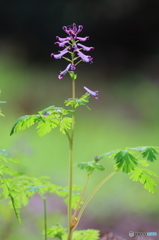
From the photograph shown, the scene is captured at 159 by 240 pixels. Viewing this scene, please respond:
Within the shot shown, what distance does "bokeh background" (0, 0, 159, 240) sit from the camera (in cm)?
143

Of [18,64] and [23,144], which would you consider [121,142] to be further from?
[18,64]

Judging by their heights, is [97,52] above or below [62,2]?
below

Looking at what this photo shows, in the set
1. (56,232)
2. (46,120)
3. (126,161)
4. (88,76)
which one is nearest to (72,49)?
(46,120)

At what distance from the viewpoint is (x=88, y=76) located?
147 cm

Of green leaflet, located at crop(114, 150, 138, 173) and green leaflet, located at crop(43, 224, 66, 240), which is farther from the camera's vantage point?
green leaflet, located at crop(43, 224, 66, 240)

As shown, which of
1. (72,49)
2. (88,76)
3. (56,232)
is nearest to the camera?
(72,49)

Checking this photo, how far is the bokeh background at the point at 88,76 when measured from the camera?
56.2 inches

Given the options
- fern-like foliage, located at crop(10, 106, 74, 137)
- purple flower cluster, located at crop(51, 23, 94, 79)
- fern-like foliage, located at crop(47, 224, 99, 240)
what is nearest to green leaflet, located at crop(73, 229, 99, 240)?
fern-like foliage, located at crop(47, 224, 99, 240)

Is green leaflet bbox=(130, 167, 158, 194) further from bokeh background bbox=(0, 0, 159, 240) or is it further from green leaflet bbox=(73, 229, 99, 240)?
bokeh background bbox=(0, 0, 159, 240)

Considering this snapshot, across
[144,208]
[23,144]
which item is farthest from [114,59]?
[144,208]

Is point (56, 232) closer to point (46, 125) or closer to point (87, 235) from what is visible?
point (87, 235)

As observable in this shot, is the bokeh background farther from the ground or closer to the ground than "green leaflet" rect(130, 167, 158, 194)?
farther from the ground

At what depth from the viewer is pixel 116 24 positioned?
145cm

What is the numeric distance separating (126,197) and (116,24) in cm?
89
